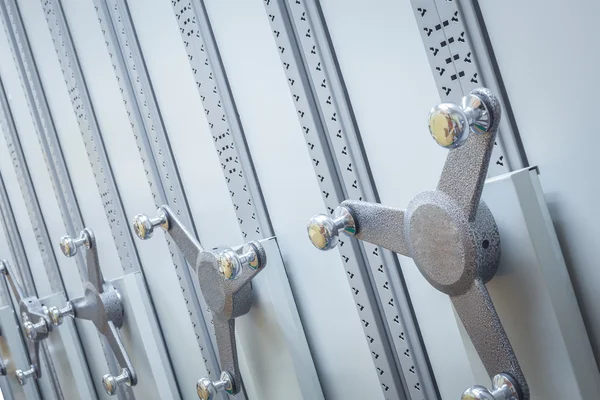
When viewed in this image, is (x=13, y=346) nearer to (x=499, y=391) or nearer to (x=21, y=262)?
(x=21, y=262)

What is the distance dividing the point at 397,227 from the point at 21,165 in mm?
1897

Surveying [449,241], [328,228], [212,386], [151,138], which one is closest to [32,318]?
[151,138]

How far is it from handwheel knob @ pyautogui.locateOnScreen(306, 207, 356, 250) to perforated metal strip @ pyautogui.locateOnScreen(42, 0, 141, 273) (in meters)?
1.03

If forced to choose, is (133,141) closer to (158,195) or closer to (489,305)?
(158,195)

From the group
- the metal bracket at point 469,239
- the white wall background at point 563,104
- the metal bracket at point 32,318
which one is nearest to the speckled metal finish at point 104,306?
the metal bracket at point 32,318

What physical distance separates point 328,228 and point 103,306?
41.6 inches

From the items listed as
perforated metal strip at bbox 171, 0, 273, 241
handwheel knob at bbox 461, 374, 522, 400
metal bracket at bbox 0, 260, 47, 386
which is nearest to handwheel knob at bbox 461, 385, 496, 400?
handwheel knob at bbox 461, 374, 522, 400

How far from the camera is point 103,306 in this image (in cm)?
180

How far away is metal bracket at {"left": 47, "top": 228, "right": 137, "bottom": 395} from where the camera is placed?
5.79ft

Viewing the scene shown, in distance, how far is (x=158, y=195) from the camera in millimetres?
1654

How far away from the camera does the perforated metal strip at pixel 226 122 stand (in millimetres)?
1371

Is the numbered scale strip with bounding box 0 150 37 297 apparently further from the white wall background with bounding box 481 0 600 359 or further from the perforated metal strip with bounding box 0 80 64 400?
the white wall background with bounding box 481 0 600 359

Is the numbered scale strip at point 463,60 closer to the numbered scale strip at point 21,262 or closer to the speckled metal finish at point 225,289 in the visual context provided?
the speckled metal finish at point 225,289

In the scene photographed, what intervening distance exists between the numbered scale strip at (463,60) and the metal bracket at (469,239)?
0.11m
